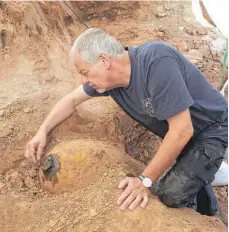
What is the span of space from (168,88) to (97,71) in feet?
1.61

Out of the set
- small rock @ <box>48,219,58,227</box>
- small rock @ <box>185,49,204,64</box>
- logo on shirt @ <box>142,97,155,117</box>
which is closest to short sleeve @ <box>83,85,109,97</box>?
logo on shirt @ <box>142,97,155,117</box>

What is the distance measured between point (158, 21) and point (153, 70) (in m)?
3.24

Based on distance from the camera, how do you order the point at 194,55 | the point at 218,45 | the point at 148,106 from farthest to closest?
the point at 218,45 < the point at 194,55 < the point at 148,106

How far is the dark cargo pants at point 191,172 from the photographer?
2672 millimetres

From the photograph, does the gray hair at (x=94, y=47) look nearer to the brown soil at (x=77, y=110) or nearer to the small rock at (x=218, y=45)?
the brown soil at (x=77, y=110)

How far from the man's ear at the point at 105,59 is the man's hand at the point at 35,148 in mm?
860

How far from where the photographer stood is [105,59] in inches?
91.6

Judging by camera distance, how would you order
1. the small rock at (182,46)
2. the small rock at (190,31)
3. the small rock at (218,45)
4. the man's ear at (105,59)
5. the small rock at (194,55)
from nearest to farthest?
the man's ear at (105,59), the small rock at (194,55), the small rock at (182,46), the small rock at (218,45), the small rock at (190,31)

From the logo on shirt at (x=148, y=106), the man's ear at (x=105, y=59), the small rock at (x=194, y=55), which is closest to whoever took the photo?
the man's ear at (x=105, y=59)

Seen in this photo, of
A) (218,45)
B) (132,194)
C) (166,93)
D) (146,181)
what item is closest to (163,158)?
(146,181)

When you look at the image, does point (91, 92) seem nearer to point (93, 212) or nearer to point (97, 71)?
point (97, 71)

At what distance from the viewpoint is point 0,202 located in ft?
8.10

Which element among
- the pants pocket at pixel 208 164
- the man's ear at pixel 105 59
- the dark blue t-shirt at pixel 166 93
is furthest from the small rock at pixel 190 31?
the man's ear at pixel 105 59

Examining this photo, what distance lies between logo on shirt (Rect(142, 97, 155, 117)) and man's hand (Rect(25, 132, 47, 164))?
868mm
